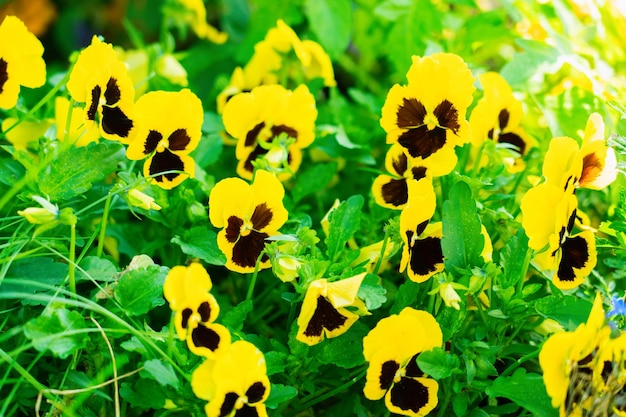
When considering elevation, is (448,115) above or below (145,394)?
above

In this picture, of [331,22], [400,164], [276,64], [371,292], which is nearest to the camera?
[371,292]

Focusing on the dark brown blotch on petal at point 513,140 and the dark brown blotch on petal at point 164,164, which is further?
the dark brown blotch on petal at point 513,140

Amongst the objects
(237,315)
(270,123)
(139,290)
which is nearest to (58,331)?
(139,290)

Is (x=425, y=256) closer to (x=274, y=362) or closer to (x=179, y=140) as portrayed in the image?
(x=274, y=362)

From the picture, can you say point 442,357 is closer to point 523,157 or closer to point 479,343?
point 479,343

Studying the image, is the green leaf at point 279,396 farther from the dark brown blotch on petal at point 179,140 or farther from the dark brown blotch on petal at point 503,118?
the dark brown blotch on petal at point 503,118

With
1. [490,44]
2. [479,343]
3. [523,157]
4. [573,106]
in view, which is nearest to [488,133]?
[523,157]

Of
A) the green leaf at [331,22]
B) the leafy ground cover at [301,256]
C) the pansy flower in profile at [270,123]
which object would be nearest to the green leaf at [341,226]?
A: the leafy ground cover at [301,256]

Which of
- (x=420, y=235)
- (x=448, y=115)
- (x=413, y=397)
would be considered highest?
(x=448, y=115)
